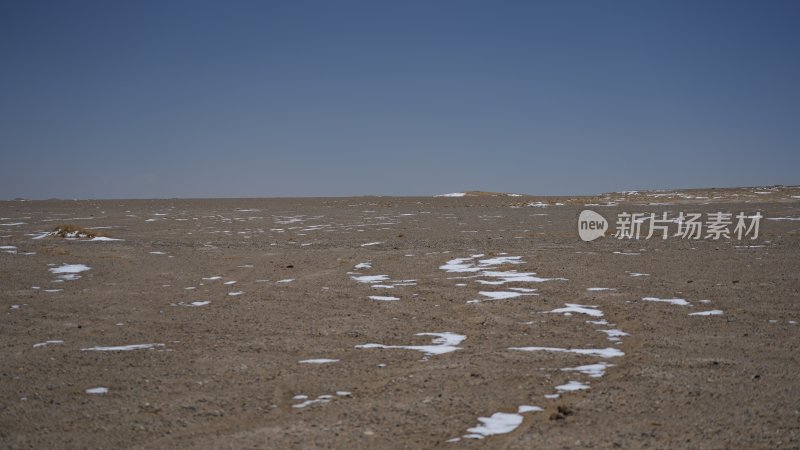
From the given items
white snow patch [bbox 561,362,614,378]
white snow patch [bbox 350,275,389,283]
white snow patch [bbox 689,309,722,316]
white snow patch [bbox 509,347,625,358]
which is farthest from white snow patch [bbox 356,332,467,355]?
white snow patch [bbox 350,275,389,283]

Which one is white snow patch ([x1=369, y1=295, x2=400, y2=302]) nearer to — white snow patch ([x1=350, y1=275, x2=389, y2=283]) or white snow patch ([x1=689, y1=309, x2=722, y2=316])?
white snow patch ([x1=350, y1=275, x2=389, y2=283])

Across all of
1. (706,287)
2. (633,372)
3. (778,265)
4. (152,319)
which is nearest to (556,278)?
(706,287)

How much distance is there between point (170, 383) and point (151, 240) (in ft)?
55.3

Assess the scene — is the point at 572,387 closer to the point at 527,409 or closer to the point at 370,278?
the point at 527,409

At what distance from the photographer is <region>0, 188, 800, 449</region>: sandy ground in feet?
15.6

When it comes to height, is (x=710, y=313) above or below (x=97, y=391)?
above

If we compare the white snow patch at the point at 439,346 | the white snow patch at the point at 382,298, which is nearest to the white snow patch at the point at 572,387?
the white snow patch at the point at 439,346

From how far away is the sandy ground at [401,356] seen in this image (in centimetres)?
477

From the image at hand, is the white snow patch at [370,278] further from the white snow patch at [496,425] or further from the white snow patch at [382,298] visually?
the white snow patch at [496,425]

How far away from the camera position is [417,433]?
4672 mm

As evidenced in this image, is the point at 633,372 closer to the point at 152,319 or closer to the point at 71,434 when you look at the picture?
the point at 71,434

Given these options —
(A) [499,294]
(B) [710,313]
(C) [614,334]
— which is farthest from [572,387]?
(A) [499,294]

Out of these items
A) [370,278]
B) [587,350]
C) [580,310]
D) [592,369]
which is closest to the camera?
[592,369]

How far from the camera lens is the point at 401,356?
681 centimetres
